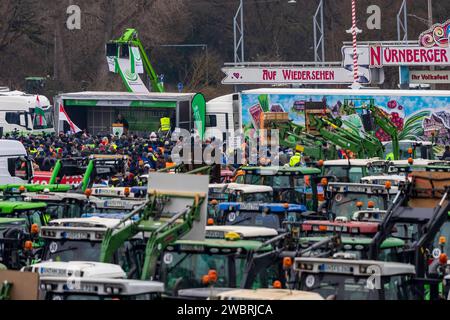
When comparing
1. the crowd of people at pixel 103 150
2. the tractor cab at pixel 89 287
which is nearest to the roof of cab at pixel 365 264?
the tractor cab at pixel 89 287

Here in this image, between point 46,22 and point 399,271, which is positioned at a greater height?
point 46,22

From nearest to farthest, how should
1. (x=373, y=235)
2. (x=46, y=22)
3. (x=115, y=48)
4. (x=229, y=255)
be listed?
(x=229, y=255), (x=373, y=235), (x=115, y=48), (x=46, y=22)

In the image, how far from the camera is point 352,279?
13.2 meters

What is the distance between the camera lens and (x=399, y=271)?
13.5m

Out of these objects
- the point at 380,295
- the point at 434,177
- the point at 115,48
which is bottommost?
the point at 380,295

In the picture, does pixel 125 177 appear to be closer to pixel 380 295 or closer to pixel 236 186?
pixel 236 186

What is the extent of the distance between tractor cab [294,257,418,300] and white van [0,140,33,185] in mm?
16155

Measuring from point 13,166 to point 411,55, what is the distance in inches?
906

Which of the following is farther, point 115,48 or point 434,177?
point 115,48

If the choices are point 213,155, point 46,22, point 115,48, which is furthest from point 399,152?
point 46,22

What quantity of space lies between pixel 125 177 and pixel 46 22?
134ft

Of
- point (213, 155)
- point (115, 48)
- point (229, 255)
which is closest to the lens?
point (229, 255)

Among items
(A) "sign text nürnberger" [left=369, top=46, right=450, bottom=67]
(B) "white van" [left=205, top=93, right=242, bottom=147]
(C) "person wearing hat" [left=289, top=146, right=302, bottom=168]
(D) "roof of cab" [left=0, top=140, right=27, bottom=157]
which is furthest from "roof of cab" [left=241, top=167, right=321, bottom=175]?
(A) "sign text nürnberger" [left=369, top=46, right=450, bottom=67]

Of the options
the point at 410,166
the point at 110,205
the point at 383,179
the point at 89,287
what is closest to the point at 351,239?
the point at 89,287
